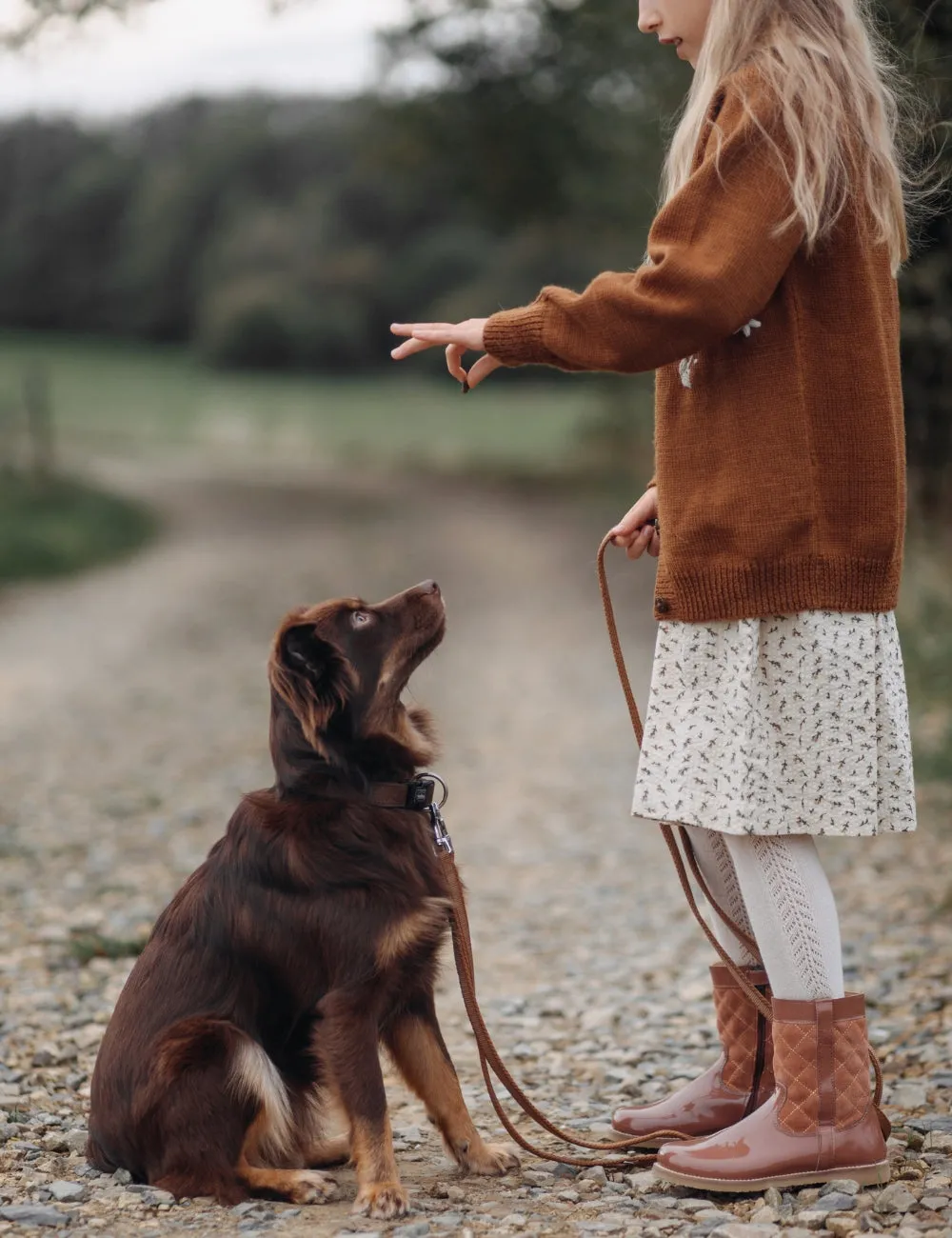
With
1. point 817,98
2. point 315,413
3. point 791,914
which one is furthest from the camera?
point 315,413

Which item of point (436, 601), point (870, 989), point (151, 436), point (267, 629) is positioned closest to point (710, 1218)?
point (436, 601)

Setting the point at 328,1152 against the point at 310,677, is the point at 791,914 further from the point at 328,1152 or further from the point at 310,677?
the point at 328,1152

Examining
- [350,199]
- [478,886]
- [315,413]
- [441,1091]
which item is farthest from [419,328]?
[350,199]

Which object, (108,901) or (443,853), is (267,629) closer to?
(108,901)

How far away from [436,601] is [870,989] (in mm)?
2279

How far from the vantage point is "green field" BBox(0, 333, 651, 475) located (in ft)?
82.4

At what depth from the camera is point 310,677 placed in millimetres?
3309

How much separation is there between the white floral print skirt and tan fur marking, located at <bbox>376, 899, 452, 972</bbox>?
0.55m

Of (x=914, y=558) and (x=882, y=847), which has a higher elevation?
(x=914, y=558)

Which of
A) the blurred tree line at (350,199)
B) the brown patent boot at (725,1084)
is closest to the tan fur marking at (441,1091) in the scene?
the brown patent boot at (725,1084)

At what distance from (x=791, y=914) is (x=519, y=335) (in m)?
1.31

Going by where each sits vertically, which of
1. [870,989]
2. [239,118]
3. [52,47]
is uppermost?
[239,118]

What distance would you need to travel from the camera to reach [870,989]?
16.0ft

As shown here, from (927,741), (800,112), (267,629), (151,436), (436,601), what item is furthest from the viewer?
(151,436)
